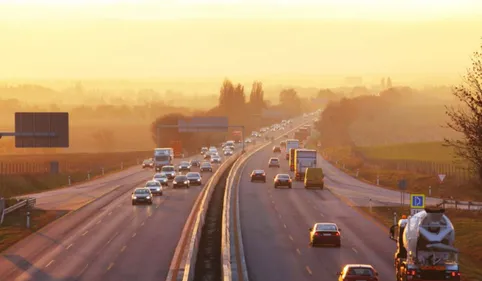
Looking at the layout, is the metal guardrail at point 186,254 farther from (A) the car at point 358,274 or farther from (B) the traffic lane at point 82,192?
(B) the traffic lane at point 82,192

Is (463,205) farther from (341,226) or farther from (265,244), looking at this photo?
(265,244)

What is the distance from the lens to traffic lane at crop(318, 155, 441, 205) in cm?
8304

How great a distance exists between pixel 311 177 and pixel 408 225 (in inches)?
2283

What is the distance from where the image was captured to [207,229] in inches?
2324

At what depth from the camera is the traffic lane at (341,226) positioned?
43531 millimetres

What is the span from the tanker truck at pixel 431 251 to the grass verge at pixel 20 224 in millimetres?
23688

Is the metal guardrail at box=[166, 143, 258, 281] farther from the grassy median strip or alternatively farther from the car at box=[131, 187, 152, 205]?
the grassy median strip

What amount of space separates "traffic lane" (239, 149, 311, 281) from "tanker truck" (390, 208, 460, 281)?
6177mm

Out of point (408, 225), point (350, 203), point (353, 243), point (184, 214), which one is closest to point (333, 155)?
point (350, 203)

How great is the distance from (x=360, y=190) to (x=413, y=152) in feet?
260

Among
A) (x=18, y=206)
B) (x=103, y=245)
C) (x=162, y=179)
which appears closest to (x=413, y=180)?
(x=162, y=179)

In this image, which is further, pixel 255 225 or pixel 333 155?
pixel 333 155

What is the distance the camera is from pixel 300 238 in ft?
172

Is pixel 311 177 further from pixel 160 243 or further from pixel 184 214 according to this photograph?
pixel 160 243
